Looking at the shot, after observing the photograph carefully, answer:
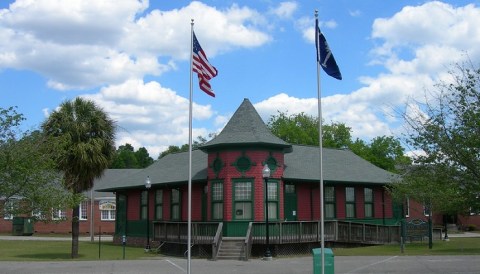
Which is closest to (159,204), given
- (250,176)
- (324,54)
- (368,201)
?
(250,176)

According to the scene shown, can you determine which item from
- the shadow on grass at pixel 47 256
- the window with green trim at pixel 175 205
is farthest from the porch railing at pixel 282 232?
the shadow on grass at pixel 47 256

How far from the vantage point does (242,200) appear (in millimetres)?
30562

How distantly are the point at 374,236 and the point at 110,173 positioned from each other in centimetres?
3580

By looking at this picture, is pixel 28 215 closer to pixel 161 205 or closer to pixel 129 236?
pixel 161 205

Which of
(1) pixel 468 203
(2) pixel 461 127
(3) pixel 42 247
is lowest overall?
(3) pixel 42 247

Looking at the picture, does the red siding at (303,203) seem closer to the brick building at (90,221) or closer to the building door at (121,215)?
the building door at (121,215)

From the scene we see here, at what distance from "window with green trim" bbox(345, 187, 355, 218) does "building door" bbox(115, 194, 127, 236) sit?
14868 millimetres

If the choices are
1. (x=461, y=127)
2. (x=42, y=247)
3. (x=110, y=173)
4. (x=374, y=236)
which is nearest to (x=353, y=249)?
(x=374, y=236)

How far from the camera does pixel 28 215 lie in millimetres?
21000

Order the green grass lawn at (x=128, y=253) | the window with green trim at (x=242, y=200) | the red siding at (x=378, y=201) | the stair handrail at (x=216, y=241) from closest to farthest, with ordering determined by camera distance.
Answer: the stair handrail at (x=216, y=241), the green grass lawn at (x=128, y=253), the window with green trim at (x=242, y=200), the red siding at (x=378, y=201)

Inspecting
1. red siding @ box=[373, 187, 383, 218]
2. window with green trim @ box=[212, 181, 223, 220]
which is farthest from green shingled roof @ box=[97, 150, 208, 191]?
red siding @ box=[373, 187, 383, 218]

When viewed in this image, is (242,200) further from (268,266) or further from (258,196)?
(268,266)

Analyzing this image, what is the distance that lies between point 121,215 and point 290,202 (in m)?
14.4

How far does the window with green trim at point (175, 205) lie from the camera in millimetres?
35500
